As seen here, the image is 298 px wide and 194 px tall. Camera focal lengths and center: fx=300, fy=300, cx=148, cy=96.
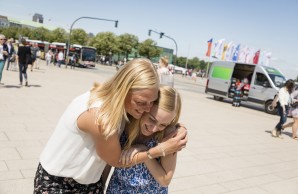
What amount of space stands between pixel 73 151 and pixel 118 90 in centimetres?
44

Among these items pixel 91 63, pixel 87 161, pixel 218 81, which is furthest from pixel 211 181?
pixel 91 63

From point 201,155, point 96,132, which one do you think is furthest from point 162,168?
point 201,155

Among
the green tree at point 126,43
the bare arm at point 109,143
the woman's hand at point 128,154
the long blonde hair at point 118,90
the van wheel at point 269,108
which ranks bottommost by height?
the van wheel at point 269,108

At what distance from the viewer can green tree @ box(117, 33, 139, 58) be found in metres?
65.2

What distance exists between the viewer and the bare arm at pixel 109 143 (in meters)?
1.51

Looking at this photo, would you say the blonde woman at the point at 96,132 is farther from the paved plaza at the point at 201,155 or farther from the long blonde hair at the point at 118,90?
the paved plaza at the point at 201,155

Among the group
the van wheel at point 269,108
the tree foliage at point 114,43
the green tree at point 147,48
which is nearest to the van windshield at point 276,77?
the van wheel at point 269,108

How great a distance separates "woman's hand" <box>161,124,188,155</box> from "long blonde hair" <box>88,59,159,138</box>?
0.32 metres

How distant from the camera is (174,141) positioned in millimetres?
1725

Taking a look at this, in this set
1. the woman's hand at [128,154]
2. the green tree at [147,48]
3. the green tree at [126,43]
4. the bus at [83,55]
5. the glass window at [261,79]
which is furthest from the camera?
the green tree at [147,48]

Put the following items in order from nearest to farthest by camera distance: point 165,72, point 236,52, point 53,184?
point 53,184 < point 165,72 < point 236,52

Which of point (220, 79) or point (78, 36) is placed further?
point (78, 36)

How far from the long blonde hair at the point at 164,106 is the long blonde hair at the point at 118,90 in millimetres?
116

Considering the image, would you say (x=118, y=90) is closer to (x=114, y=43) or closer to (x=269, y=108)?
(x=269, y=108)
